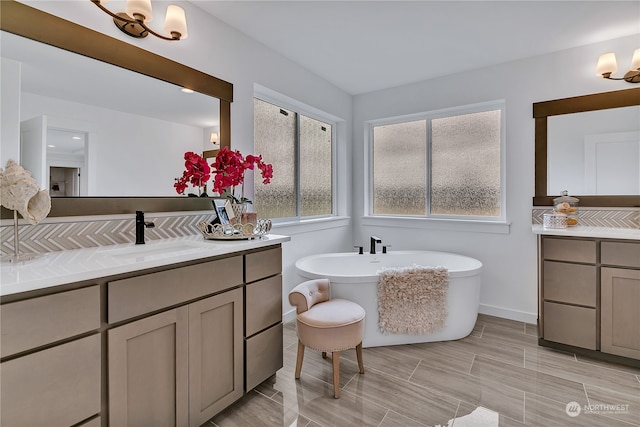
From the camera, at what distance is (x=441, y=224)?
3539mm

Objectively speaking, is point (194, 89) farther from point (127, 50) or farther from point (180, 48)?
point (127, 50)

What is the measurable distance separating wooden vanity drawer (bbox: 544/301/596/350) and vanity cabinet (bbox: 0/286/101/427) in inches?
117

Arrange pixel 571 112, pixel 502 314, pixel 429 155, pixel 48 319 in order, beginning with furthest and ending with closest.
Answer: pixel 429 155 → pixel 502 314 → pixel 571 112 → pixel 48 319

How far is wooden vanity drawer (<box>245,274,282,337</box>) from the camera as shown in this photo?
1829mm

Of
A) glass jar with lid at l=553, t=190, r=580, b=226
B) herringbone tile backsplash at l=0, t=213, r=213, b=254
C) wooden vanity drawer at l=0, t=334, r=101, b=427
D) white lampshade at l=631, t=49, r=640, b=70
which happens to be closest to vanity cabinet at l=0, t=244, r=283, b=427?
wooden vanity drawer at l=0, t=334, r=101, b=427

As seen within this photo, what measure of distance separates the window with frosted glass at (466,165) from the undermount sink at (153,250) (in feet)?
9.34

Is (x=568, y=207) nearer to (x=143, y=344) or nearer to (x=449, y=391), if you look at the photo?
(x=449, y=391)

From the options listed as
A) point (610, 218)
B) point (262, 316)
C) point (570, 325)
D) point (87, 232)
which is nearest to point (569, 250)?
point (570, 325)

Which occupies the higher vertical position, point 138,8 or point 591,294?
point 138,8

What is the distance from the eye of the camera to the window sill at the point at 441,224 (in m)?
3.22

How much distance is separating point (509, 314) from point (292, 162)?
9.00 ft

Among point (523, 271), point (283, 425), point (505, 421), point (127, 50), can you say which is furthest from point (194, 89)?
point (523, 271)

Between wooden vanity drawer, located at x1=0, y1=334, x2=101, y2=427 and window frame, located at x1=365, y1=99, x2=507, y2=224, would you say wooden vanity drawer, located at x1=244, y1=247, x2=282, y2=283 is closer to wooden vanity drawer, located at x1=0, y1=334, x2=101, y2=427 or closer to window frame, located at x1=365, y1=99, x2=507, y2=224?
Result: wooden vanity drawer, located at x1=0, y1=334, x2=101, y2=427

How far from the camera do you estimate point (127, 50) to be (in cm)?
181
